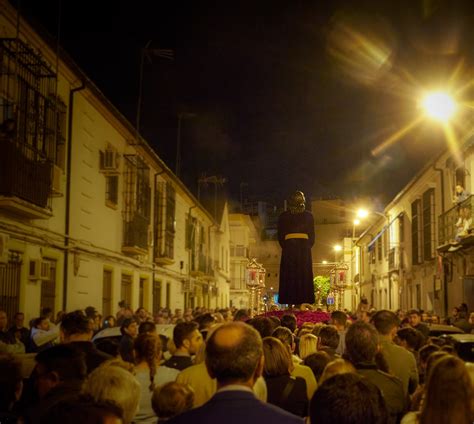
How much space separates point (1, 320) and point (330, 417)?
819 cm

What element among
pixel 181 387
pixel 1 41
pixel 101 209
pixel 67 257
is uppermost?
pixel 1 41

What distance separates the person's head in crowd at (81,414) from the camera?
2744 mm

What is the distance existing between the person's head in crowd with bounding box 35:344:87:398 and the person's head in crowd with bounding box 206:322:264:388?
168 centimetres

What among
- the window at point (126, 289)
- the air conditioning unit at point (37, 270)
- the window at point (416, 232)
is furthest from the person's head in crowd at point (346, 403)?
the window at point (416, 232)

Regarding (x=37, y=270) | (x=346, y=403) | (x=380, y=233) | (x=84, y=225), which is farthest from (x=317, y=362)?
(x=380, y=233)

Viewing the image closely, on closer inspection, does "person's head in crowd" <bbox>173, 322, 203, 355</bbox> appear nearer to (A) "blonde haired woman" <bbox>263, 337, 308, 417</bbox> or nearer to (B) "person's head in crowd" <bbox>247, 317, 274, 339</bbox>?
(A) "blonde haired woman" <bbox>263, 337, 308, 417</bbox>

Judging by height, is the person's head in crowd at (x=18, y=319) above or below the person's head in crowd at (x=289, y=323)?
below

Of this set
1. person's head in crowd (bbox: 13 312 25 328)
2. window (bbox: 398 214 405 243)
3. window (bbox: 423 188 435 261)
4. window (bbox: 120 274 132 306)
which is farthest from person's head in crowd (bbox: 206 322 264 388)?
window (bbox: 398 214 405 243)

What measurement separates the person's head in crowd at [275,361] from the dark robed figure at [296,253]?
8.10 metres

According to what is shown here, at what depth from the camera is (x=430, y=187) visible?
27344 mm

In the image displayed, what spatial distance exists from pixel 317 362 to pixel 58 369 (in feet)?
8.06

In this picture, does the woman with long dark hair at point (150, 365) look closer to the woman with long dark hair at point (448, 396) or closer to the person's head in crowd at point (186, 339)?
the person's head in crowd at point (186, 339)

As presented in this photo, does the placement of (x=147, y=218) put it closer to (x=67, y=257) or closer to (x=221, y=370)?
(x=67, y=257)

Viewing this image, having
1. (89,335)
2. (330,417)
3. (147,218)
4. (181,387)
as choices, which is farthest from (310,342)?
(147,218)
